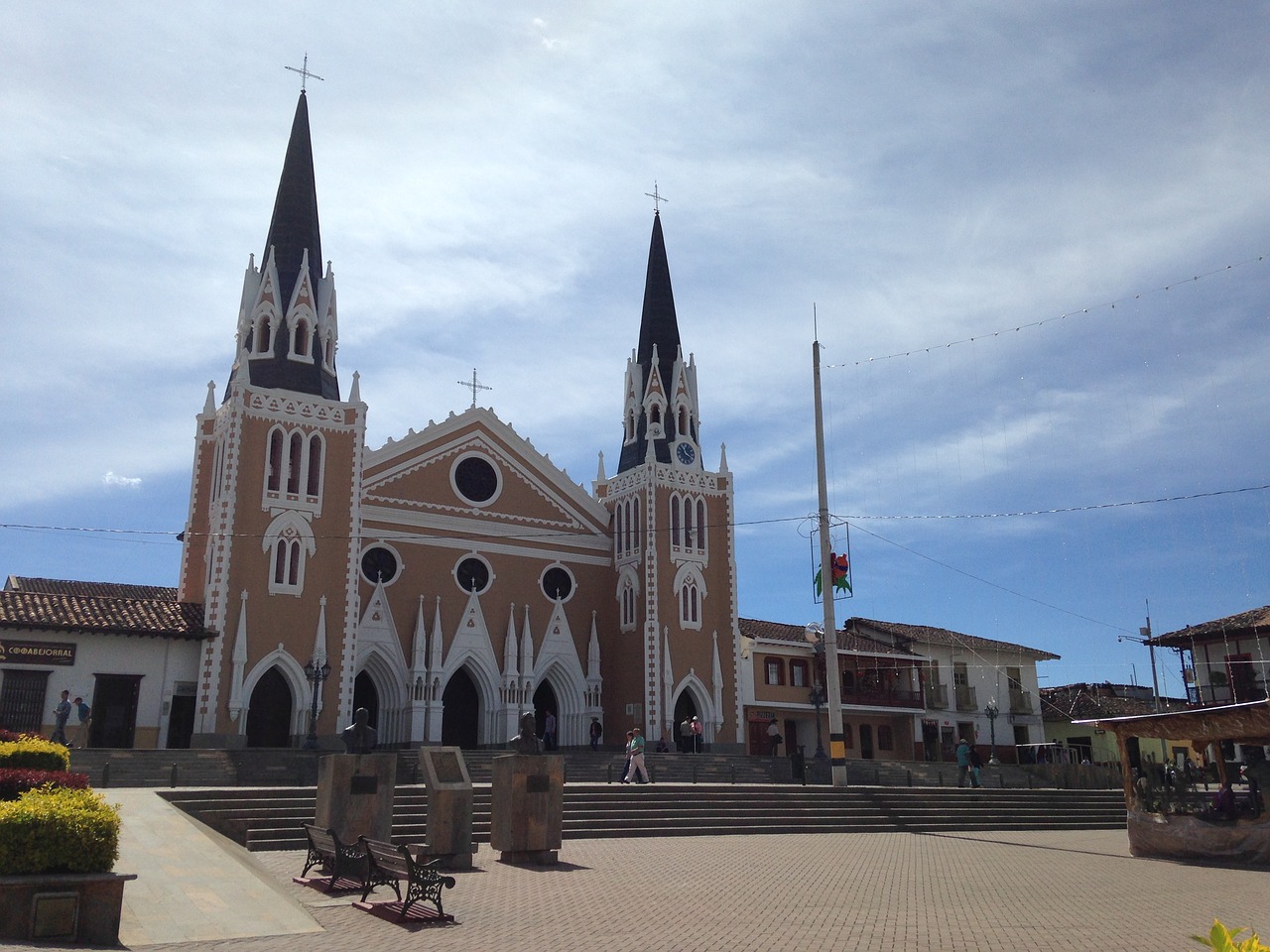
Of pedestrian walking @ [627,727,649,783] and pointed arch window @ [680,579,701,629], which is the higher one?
pointed arch window @ [680,579,701,629]

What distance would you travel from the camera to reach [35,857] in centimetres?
1005

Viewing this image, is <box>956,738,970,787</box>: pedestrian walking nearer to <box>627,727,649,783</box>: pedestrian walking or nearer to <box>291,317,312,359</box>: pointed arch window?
<box>627,727,649,783</box>: pedestrian walking

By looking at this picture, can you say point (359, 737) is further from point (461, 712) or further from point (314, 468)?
point (461, 712)

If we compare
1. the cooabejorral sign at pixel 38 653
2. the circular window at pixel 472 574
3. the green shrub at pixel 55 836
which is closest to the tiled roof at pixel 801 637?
the circular window at pixel 472 574

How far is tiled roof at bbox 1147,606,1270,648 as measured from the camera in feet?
142

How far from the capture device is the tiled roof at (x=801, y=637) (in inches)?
1890

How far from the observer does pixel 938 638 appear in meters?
52.6

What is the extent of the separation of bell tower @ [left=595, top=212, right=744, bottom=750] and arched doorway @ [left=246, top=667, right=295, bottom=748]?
12.1 metres

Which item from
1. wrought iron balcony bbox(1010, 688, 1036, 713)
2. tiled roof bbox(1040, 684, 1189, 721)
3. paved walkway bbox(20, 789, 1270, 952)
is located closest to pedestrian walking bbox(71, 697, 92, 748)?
paved walkway bbox(20, 789, 1270, 952)

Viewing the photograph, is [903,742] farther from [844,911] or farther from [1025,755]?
[844,911]

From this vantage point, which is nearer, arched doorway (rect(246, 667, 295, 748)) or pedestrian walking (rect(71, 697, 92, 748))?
pedestrian walking (rect(71, 697, 92, 748))

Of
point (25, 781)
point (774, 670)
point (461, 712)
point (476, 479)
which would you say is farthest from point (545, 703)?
point (25, 781)

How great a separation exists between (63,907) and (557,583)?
31673 millimetres

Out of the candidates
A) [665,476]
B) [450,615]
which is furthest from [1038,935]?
[665,476]
